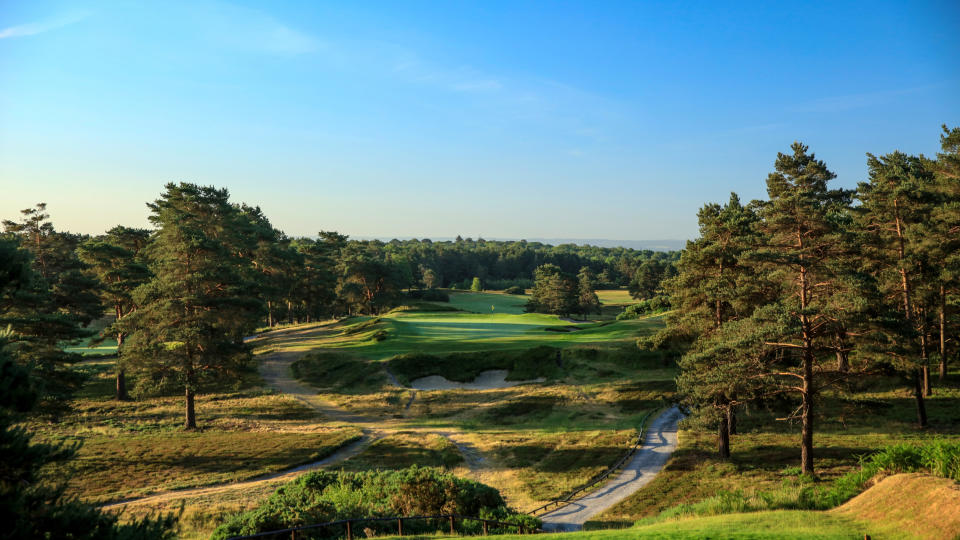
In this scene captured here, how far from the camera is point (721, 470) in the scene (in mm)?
23328

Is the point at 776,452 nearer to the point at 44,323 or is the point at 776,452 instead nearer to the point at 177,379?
the point at 177,379

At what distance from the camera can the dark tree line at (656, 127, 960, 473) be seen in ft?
63.4

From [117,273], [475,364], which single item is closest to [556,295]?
[475,364]

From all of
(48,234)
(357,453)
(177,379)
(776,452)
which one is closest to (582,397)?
(776,452)

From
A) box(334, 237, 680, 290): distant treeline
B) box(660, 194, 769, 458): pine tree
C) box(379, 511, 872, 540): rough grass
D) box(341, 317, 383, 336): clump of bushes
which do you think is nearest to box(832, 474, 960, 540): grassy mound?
box(379, 511, 872, 540): rough grass

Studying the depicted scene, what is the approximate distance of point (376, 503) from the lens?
17562mm

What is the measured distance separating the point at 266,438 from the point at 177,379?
800cm

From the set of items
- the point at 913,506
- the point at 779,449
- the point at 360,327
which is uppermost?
the point at 913,506

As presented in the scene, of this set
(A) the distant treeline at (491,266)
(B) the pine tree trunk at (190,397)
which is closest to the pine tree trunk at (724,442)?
(B) the pine tree trunk at (190,397)

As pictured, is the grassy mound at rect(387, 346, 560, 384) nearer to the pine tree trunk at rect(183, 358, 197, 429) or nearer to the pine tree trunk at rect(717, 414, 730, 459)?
the pine tree trunk at rect(183, 358, 197, 429)

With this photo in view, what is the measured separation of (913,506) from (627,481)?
14027 millimetres

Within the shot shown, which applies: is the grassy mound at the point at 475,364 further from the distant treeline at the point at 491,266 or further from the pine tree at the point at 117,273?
the distant treeline at the point at 491,266

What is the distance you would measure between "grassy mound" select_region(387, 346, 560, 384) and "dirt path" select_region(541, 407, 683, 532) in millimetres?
13407

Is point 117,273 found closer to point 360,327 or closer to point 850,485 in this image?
point 360,327
